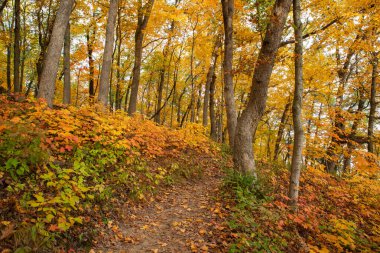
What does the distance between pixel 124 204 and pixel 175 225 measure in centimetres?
130

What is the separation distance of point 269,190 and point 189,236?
3.15m

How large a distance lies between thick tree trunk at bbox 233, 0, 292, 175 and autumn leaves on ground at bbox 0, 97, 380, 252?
1.99 feet

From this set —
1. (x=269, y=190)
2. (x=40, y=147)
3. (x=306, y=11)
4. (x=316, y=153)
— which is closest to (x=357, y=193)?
(x=316, y=153)

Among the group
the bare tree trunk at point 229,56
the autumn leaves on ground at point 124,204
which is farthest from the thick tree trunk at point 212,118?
the autumn leaves on ground at point 124,204

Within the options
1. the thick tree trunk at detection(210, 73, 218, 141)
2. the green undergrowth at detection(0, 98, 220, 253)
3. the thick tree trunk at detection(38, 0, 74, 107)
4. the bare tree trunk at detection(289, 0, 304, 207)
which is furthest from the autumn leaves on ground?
the thick tree trunk at detection(210, 73, 218, 141)

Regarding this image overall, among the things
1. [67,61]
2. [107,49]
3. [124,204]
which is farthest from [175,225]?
[67,61]

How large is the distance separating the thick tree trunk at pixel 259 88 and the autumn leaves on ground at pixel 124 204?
0.61 m

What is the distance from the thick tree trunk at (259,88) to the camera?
642cm

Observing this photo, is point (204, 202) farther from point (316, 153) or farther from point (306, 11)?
point (306, 11)

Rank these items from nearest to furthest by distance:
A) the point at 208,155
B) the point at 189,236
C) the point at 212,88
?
1. the point at 189,236
2. the point at 208,155
3. the point at 212,88

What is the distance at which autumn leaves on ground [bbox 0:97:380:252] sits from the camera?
3.83 meters

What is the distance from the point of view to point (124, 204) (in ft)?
18.2

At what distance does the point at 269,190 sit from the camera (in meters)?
6.97

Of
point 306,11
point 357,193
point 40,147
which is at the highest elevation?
point 306,11
